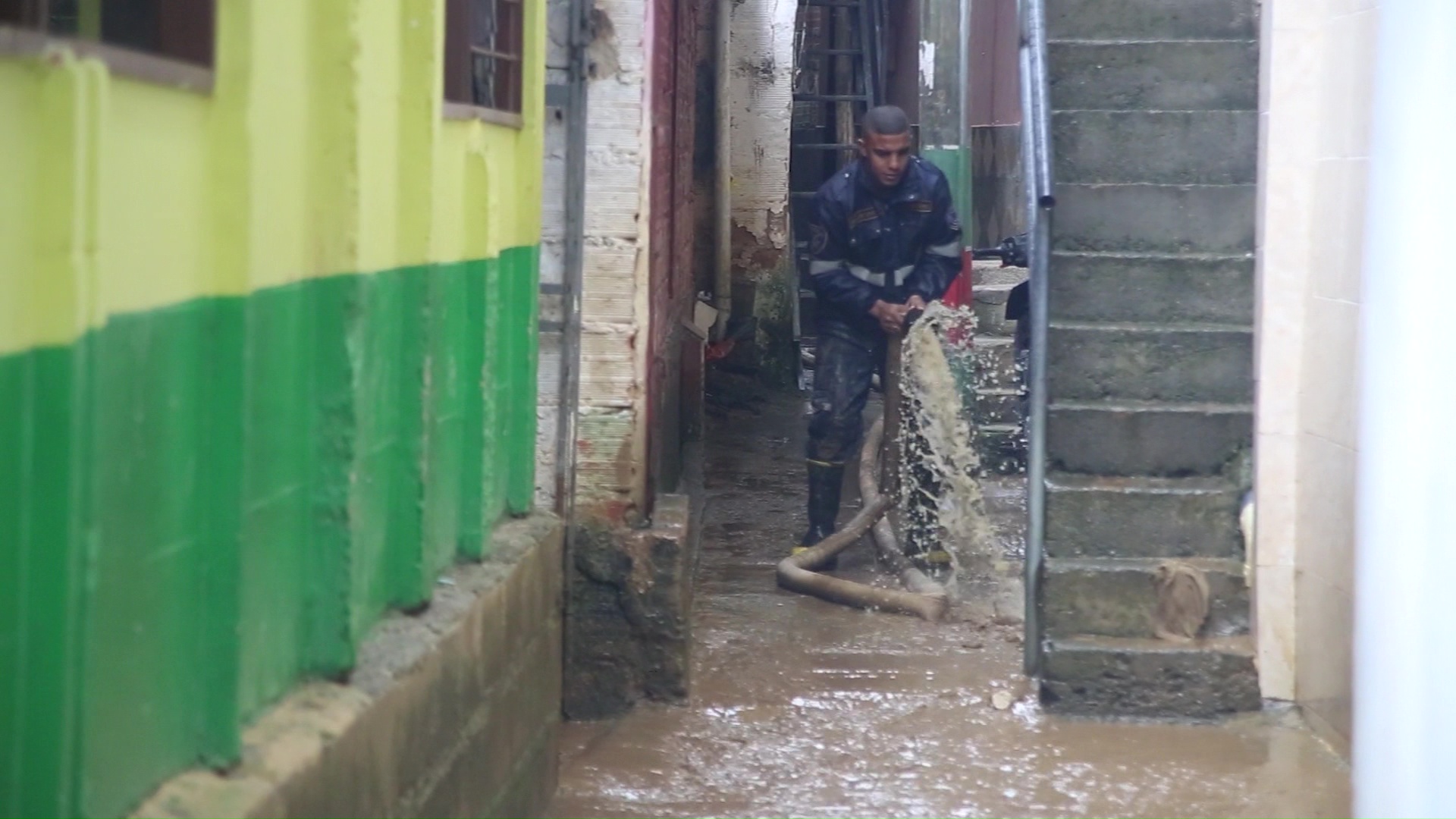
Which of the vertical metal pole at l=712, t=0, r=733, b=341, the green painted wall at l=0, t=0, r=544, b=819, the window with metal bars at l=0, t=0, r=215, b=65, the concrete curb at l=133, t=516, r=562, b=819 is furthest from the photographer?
the vertical metal pole at l=712, t=0, r=733, b=341

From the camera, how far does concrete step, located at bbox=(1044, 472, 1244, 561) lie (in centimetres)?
606

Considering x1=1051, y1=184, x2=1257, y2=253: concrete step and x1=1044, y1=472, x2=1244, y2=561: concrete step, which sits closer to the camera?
x1=1044, y1=472, x2=1244, y2=561: concrete step

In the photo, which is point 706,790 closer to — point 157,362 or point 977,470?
point 157,362

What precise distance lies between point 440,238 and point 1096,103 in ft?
13.6

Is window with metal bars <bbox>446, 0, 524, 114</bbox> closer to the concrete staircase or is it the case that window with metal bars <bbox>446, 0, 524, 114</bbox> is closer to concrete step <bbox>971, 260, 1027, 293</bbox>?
the concrete staircase

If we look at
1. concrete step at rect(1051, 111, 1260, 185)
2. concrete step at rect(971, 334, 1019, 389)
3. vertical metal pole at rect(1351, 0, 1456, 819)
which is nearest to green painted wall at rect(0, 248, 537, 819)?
vertical metal pole at rect(1351, 0, 1456, 819)

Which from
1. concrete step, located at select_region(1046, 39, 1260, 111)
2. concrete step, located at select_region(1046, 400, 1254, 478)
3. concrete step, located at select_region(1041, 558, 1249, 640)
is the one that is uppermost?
concrete step, located at select_region(1046, 39, 1260, 111)

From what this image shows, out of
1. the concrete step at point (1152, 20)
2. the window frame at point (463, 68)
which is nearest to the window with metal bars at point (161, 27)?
the window frame at point (463, 68)

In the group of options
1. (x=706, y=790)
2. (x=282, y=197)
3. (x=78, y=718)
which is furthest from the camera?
(x=706, y=790)

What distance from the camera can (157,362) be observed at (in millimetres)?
2416

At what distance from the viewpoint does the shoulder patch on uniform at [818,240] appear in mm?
7750

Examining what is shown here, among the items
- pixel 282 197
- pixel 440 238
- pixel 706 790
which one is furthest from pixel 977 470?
pixel 282 197

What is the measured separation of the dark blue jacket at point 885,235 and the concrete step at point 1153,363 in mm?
1380

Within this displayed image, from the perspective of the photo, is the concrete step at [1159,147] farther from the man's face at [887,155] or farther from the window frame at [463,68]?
the window frame at [463,68]
